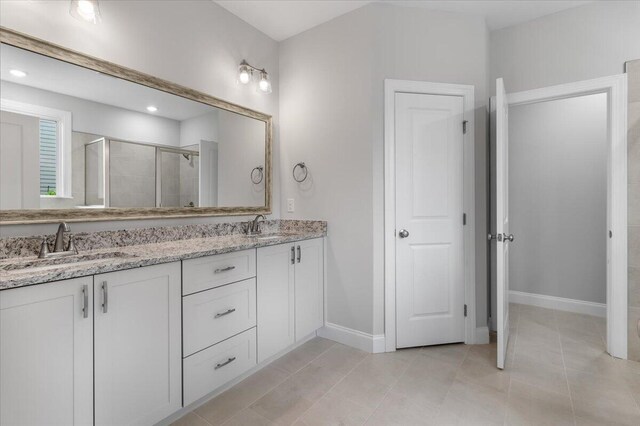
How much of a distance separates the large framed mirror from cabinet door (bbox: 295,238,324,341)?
0.67m

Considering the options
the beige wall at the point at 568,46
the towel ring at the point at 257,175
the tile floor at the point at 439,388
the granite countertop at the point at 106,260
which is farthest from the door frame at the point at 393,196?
the towel ring at the point at 257,175

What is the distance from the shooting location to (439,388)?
6.37ft

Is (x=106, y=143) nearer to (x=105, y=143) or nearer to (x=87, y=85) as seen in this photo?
(x=105, y=143)

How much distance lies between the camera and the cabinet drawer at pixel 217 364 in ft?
5.46

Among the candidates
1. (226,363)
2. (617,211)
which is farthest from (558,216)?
(226,363)

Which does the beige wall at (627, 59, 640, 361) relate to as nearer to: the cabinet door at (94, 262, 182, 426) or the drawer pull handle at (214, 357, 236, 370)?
the drawer pull handle at (214, 357, 236, 370)

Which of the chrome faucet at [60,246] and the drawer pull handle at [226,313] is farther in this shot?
the drawer pull handle at [226,313]

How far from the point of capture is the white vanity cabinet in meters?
2.12

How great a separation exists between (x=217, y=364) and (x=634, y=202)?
3103 mm

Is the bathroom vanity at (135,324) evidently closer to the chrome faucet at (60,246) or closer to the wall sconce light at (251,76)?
the chrome faucet at (60,246)

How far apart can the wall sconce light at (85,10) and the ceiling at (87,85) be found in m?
0.26

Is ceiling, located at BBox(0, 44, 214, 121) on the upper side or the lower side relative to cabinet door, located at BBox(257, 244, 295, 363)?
upper

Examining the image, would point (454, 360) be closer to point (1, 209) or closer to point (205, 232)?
point (205, 232)

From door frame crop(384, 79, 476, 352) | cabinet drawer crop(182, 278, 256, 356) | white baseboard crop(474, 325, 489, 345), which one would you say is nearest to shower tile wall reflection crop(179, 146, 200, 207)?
cabinet drawer crop(182, 278, 256, 356)
